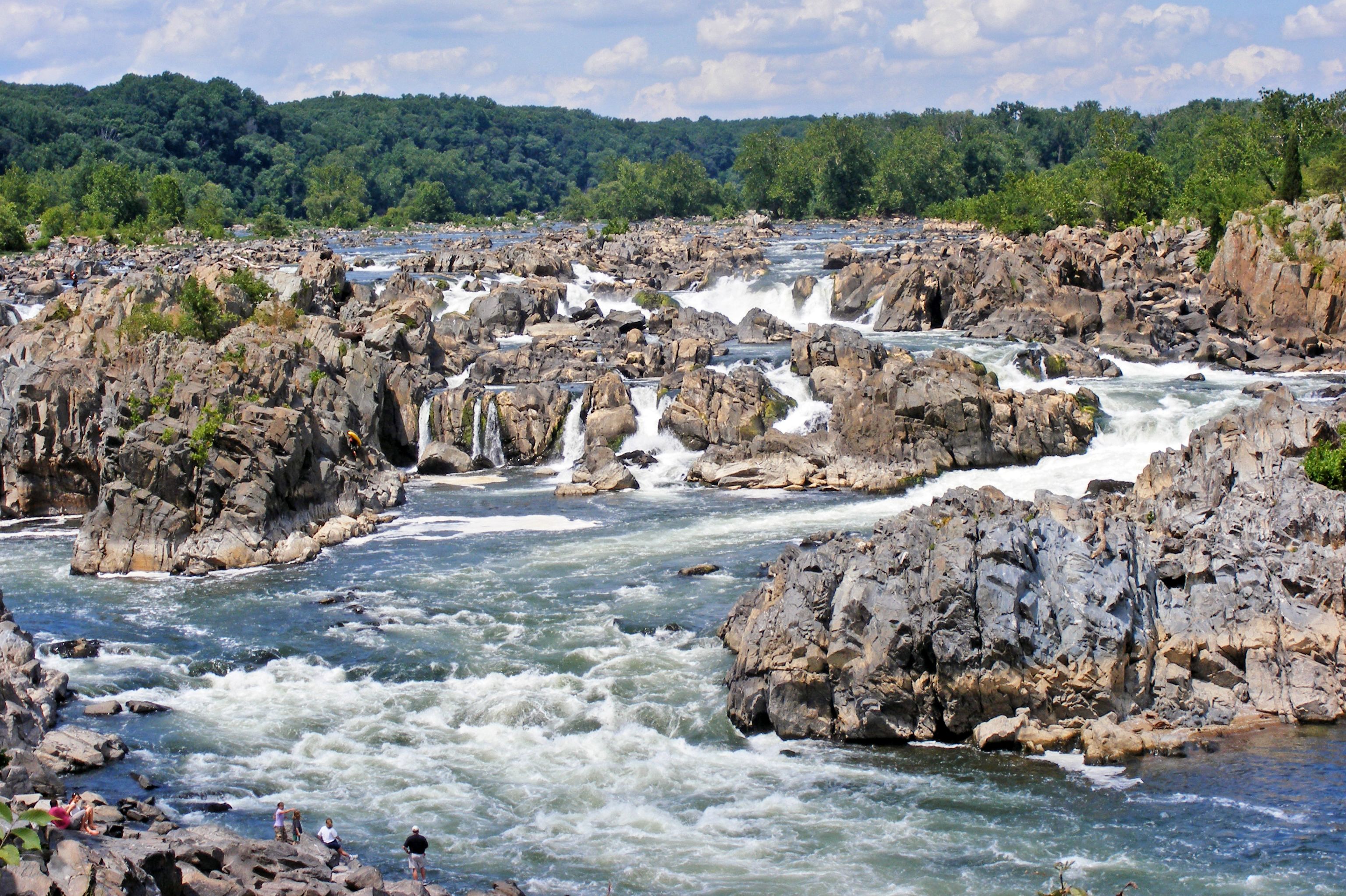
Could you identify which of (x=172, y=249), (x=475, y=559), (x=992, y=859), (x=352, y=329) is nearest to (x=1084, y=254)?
(x=352, y=329)

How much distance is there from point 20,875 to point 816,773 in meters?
13.3

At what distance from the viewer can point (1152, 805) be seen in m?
21.6

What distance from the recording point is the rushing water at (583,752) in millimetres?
20312

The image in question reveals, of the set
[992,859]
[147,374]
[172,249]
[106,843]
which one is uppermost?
[172,249]

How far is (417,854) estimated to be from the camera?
19.8 m

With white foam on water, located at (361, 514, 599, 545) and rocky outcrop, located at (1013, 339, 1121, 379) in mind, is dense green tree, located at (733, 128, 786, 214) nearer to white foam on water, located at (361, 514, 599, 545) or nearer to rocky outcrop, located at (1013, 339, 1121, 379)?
rocky outcrop, located at (1013, 339, 1121, 379)

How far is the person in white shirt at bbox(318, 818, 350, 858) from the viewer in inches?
787

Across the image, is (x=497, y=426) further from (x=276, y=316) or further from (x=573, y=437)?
(x=276, y=316)

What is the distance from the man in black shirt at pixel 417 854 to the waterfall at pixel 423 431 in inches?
1161

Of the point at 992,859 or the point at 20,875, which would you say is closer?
the point at 20,875

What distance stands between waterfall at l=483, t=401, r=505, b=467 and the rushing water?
897 centimetres

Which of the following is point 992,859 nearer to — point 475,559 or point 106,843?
point 106,843

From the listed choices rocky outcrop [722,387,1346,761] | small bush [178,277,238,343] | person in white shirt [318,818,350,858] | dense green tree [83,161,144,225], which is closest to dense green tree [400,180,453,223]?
dense green tree [83,161,144,225]

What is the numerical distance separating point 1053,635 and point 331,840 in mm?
13539
